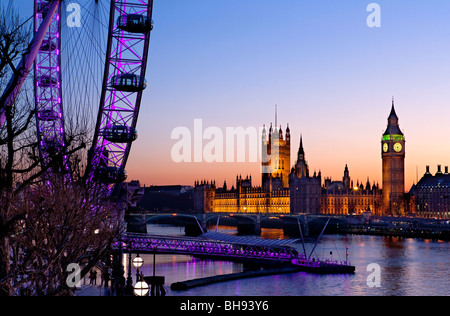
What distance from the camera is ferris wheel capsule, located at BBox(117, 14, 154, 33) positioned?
1133 inches

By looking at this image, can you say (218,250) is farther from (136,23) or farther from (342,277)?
(136,23)

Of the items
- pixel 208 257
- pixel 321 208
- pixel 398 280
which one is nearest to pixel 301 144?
pixel 321 208

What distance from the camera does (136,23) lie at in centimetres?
2880

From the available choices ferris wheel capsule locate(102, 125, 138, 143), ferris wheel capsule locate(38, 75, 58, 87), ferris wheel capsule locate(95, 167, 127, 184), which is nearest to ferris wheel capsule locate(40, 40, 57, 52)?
ferris wheel capsule locate(38, 75, 58, 87)

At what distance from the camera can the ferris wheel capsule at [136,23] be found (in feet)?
94.4

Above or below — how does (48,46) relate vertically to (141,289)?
above

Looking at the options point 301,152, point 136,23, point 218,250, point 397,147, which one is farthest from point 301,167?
point 136,23

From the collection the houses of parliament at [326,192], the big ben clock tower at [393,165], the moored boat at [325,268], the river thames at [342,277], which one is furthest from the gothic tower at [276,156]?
the moored boat at [325,268]

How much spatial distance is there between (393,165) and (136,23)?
117 meters

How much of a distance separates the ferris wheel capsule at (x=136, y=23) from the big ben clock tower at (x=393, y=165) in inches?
4428

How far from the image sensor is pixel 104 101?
31.4 m

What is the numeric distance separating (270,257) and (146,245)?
10010 millimetres

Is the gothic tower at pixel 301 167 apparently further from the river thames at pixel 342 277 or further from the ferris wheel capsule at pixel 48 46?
the ferris wheel capsule at pixel 48 46
